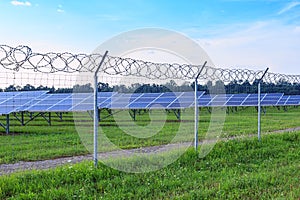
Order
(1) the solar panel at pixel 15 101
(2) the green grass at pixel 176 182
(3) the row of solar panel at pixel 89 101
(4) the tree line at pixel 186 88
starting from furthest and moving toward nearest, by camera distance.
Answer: (4) the tree line at pixel 186 88 < (3) the row of solar panel at pixel 89 101 < (1) the solar panel at pixel 15 101 < (2) the green grass at pixel 176 182

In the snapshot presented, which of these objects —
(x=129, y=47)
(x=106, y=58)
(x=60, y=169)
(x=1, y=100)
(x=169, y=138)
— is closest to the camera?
(x=60, y=169)

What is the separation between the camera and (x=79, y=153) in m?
11.3

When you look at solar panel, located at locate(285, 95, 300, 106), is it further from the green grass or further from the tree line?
the green grass

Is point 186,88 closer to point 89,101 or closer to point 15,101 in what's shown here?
point 89,101

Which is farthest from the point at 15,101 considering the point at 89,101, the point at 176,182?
the point at 176,182

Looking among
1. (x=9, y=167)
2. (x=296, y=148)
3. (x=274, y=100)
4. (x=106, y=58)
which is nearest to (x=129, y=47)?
(x=106, y=58)

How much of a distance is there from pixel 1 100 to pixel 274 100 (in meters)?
21.9

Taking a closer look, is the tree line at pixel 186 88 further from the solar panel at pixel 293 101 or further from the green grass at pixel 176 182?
the green grass at pixel 176 182

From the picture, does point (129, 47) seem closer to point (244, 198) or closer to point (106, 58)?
point (106, 58)

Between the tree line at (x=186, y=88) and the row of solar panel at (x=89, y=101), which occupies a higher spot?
the tree line at (x=186, y=88)

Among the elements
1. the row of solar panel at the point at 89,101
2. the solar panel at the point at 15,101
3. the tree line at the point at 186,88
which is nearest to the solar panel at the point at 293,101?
the tree line at the point at 186,88

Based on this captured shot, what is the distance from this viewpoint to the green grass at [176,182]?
5.99 meters

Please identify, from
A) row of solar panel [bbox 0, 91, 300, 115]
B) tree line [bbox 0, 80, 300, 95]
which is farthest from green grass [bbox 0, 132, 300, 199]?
tree line [bbox 0, 80, 300, 95]

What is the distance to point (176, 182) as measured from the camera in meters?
6.68
